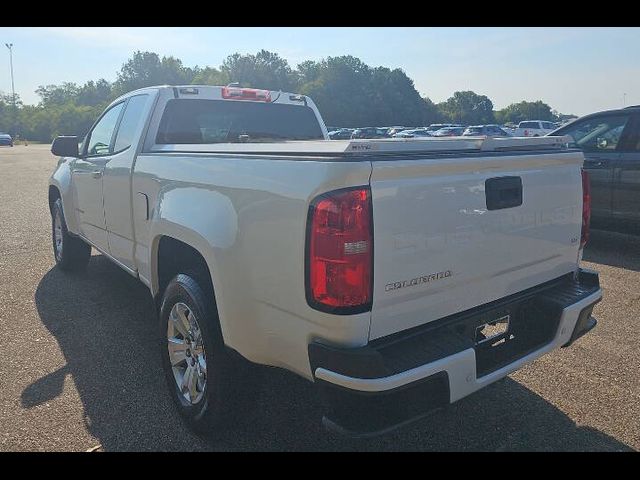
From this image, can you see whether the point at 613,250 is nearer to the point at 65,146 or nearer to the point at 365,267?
the point at 365,267

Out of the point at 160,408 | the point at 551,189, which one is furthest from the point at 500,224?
the point at 160,408

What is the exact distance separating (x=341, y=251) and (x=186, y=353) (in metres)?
1.41

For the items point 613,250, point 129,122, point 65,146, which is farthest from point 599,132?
point 65,146

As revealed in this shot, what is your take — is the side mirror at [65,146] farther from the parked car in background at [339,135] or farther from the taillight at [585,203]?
the taillight at [585,203]

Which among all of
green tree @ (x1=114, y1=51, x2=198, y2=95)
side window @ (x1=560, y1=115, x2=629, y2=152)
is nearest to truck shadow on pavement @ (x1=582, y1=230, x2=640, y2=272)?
side window @ (x1=560, y1=115, x2=629, y2=152)

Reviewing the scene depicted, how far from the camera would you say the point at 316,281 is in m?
2.07

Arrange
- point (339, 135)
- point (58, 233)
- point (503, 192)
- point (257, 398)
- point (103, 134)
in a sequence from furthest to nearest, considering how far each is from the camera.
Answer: point (339, 135), point (58, 233), point (103, 134), point (257, 398), point (503, 192)

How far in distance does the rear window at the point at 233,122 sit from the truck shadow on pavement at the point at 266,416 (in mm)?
1640

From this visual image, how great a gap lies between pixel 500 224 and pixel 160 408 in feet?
7.21

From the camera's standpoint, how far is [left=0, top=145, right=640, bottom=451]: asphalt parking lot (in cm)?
280

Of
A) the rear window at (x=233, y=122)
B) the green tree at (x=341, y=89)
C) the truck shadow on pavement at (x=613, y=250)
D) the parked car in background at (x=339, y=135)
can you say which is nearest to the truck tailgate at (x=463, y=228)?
the rear window at (x=233, y=122)

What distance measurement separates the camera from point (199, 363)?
2.86 meters

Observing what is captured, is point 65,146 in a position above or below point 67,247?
above
